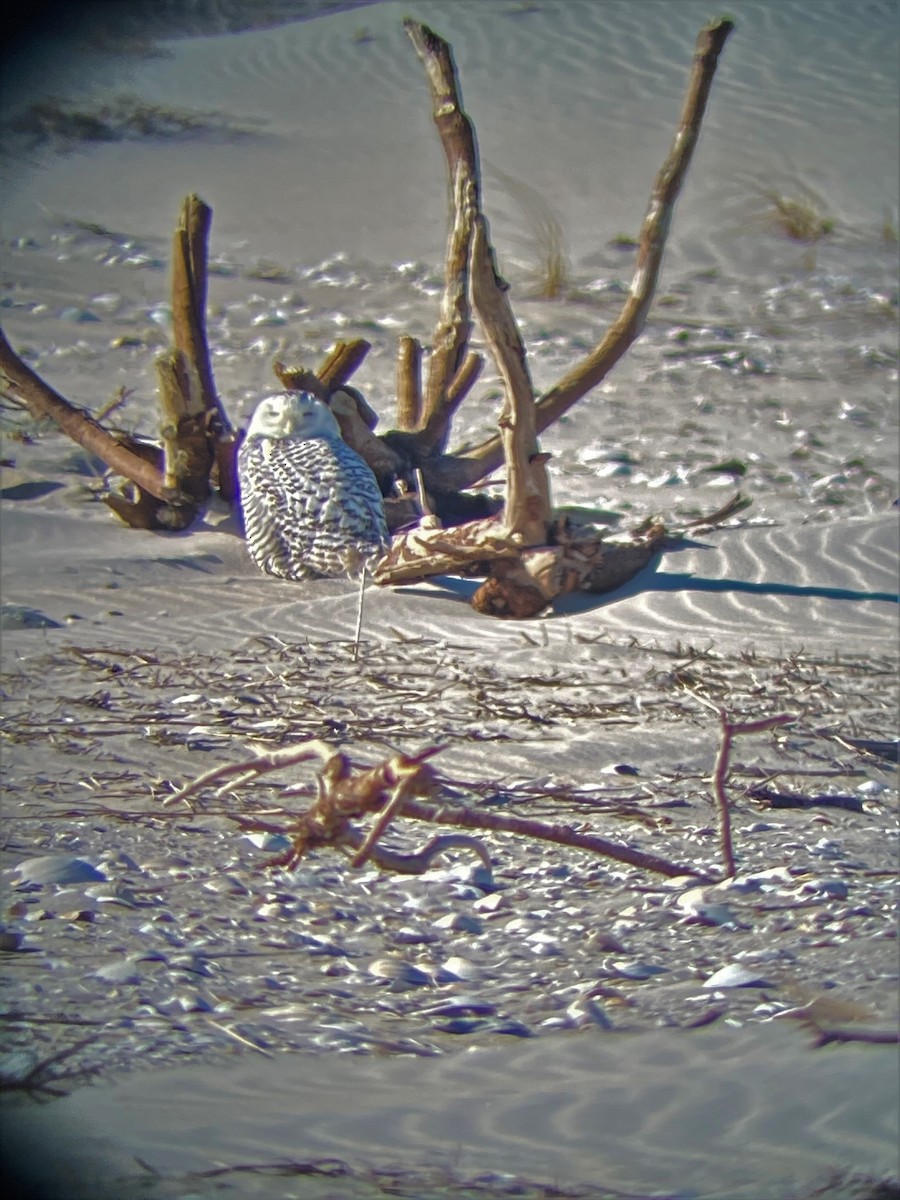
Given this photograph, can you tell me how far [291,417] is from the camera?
5.41m

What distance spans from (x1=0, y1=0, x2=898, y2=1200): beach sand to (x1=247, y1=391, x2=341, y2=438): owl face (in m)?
0.54

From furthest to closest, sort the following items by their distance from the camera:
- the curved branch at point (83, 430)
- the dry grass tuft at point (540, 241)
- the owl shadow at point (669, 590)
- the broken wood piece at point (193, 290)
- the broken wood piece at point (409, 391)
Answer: the dry grass tuft at point (540, 241), the broken wood piece at point (409, 391), the curved branch at point (83, 430), the broken wood piece at point (193, 290), the owl shadow at point (669, 590)

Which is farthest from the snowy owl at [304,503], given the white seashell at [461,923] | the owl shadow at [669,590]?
the white seashell at [461,923]

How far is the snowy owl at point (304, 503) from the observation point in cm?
514

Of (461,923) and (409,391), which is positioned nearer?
(461,923)

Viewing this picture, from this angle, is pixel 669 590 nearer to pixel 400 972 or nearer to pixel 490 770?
pixel 490 770

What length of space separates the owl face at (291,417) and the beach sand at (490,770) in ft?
1.79

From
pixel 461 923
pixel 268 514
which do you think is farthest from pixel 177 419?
pixel 461 923

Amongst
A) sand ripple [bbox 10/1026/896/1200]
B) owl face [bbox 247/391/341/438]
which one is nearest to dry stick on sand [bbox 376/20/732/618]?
owl face [bbox 247/391/341/438]

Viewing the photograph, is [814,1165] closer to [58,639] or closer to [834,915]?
[834,915]

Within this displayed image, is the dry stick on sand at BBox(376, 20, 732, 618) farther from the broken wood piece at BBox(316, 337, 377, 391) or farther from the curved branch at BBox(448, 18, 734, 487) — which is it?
the broken wood piece at BBox(316, 337, 377, 391)

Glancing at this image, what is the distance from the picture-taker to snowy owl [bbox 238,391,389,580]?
5.14 meters

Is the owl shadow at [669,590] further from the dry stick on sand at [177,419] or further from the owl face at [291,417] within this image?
the dry stick on sand at [177,419]

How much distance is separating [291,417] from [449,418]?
93 cm
